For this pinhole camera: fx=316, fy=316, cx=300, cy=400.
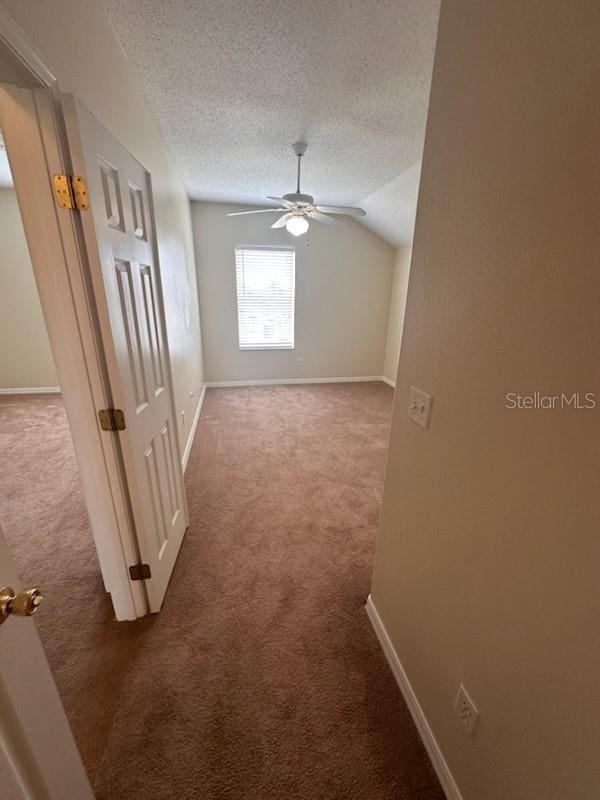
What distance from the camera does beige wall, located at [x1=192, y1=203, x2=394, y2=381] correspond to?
14.8ft

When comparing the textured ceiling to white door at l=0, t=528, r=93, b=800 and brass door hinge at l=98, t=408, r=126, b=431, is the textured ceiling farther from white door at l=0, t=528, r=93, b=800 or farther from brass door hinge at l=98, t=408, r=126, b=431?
white door at l=0, t=528, r=93, b=800

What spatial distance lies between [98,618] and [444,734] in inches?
60.5

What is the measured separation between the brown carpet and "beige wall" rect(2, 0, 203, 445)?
1.21m

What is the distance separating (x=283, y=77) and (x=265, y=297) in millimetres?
3179

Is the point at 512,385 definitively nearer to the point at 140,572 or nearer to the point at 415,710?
the point at 415,710

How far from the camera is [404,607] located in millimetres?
1287

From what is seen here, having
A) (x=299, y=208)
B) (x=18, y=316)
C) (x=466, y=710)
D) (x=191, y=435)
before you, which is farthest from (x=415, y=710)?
(x=18, y=316)

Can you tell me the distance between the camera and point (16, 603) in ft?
1.69

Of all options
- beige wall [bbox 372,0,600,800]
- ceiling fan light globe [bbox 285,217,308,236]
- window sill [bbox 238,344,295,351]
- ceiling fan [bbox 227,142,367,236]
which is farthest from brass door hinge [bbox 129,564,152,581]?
window sill [bbox 238,344,295,351]

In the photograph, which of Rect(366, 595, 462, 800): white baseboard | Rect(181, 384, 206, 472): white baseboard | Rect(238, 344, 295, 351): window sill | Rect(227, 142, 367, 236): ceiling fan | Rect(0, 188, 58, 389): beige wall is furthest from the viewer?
Rect(238, 344, 295, 351): window sill

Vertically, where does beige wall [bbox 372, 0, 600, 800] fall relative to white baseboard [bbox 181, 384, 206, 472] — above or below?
above

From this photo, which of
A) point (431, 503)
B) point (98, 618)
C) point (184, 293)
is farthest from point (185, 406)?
point (431, 503)

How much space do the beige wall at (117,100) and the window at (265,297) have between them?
1.34 metres

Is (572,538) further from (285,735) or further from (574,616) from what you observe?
(285,735)
